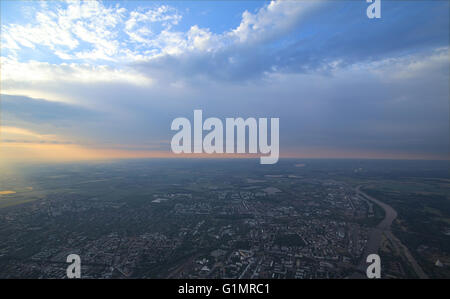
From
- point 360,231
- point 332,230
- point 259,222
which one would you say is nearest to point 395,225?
point 360,231

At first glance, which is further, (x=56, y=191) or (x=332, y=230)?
(x=56, y=191)

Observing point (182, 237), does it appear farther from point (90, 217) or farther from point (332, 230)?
point (332, 230)

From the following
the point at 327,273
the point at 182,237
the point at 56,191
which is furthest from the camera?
the point at 56,191

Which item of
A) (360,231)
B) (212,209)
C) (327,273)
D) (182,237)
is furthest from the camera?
(212,209)

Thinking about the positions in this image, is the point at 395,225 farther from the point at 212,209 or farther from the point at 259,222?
the point at 212,209
